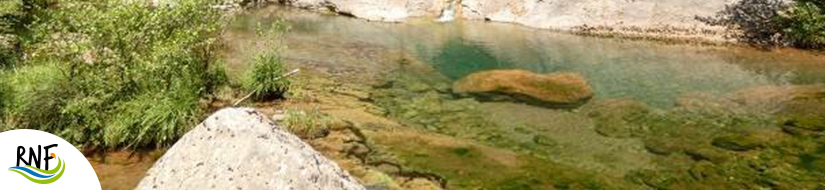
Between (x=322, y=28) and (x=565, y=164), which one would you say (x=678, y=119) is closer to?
(x=565, y=164)

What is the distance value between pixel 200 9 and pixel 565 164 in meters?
9.70

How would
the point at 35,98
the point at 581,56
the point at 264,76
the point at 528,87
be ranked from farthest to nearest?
the point at 581,56
the point at 528,87
the point at 264,76
the point at 35,98

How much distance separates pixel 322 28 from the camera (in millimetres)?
38531

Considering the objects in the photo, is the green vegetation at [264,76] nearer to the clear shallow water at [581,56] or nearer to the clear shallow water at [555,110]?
the clear shallow water at [555,110]

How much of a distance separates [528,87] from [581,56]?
28.0 ft

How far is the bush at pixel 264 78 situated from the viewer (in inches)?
783

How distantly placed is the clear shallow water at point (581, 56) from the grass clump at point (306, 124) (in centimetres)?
946

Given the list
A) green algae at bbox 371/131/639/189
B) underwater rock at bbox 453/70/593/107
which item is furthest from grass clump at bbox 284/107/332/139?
underwater rock at bbox 453/70/593/107

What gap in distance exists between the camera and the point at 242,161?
332 inches

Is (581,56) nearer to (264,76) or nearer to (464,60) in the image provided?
(464,60)

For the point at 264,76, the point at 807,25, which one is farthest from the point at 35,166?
the point at 807,25

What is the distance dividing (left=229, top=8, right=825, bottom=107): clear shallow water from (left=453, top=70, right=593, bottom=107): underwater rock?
2.78ft

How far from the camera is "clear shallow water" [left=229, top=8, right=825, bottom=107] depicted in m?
26.0

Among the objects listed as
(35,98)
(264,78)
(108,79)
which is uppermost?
(108,79)
